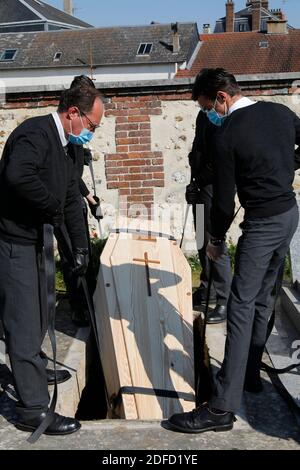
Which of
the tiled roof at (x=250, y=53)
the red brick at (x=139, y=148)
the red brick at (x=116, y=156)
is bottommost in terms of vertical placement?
the red brick at (x=116, y=156)

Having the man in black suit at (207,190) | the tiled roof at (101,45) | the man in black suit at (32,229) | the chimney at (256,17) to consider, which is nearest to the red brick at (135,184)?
the man in black suit at (207,190)

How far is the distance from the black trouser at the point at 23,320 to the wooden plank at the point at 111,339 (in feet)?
2.44

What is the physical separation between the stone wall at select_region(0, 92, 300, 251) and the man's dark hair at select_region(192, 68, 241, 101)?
353 centimetres

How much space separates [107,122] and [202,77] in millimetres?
3704

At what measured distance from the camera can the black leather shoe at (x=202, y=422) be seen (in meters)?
3.53

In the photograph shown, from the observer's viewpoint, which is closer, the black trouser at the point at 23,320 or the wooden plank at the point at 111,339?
the black trouser at the point at 23,320

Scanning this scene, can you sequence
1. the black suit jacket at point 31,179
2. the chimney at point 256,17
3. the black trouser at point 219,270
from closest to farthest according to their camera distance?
the black suit jacket at point 31,179 → the black trouser at point 219,270 → the chimney at point 256,17

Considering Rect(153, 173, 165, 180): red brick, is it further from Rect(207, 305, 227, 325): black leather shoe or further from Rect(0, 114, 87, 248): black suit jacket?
Rect(0, 114, 87, 248): black suit jacket

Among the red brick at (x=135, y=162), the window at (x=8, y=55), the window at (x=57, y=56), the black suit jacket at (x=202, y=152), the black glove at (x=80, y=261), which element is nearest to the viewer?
the black glove at (x=80, y=261)

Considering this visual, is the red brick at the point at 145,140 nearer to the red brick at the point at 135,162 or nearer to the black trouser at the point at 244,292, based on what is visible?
the red brick at the point at 135,162

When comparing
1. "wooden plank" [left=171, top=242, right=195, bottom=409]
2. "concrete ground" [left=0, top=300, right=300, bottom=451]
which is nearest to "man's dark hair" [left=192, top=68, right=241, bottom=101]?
"wooden plank" [left=171, top=242, right=195, bottom=409]

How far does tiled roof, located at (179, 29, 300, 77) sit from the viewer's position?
38062 millimetres

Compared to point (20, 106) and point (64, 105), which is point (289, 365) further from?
point (20, 106)
